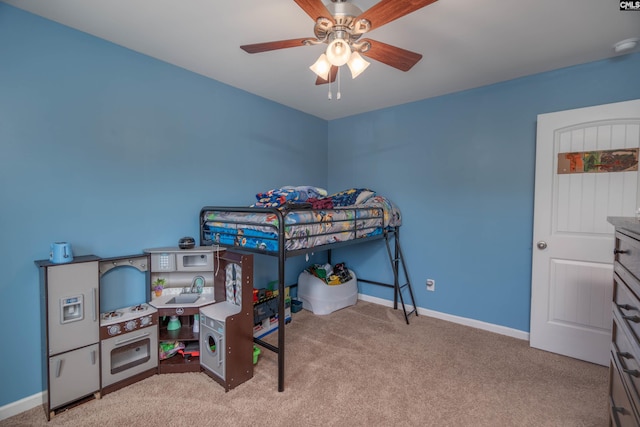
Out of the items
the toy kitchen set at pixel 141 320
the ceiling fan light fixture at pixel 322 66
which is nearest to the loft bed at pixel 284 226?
the toy kitchen set at pixel 141 320

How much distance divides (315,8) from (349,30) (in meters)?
0.23

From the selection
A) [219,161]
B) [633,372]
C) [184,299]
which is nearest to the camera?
[633,372]

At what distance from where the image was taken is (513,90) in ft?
8.79

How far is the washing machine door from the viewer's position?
1.96m

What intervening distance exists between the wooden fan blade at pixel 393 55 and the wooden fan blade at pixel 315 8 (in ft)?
0.94

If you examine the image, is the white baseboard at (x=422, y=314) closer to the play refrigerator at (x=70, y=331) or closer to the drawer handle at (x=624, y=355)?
the play refrigerator at (x=70, y=331)

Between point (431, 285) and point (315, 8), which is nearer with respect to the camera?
point (315, 8)

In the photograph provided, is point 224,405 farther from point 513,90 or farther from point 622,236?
point 513,90

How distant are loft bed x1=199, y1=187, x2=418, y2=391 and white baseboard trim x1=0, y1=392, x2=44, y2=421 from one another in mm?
1351

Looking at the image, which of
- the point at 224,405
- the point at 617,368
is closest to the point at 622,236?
the point at 617,368

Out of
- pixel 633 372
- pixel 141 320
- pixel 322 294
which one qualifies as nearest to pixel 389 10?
pixel 633 372

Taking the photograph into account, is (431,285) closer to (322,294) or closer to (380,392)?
(322,294)

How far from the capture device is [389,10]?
1.26 metres

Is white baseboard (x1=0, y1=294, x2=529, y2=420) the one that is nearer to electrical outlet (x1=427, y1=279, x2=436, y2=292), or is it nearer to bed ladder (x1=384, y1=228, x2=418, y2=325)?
bed ladder (x1=384, y1=228, x2=418, y2=325)
